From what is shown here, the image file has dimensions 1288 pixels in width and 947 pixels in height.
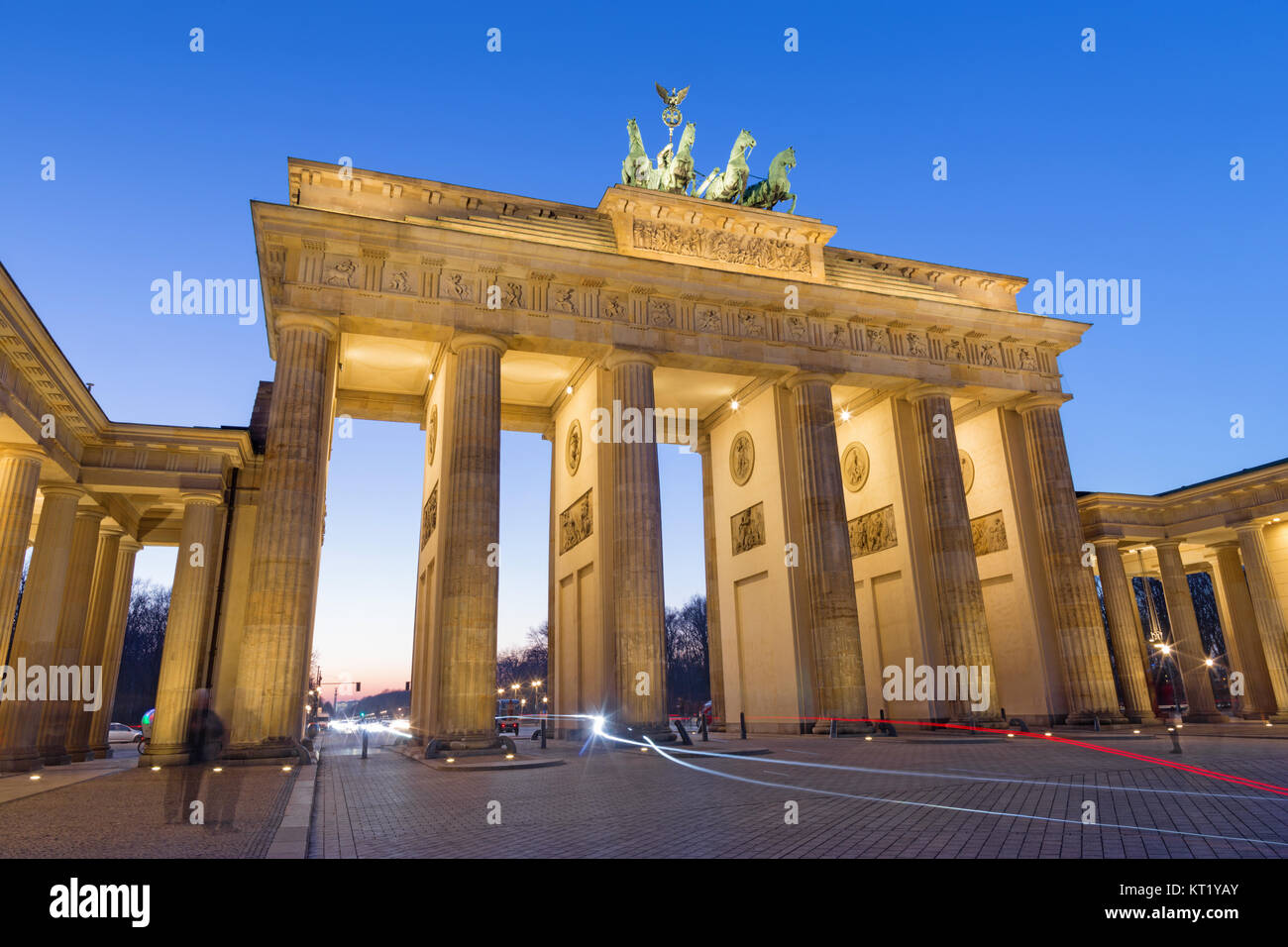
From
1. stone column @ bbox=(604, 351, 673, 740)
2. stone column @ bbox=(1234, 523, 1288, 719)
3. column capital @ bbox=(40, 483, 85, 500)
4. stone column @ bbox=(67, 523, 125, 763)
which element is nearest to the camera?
column capital @ bbox=(40, 483, 85, 500)

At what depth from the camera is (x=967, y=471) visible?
3067cm

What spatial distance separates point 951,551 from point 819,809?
18.7m

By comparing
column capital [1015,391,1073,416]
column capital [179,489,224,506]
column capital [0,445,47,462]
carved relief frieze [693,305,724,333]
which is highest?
carved relief frieze [693,305,724,333]

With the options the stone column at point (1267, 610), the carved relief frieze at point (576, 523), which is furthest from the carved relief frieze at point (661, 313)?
the stone column at point (1267, 610)

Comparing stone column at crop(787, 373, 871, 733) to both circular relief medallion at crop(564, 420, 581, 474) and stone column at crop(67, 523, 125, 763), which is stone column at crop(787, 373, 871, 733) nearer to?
circular relief medallion at crop(564, 420, 581, 474)

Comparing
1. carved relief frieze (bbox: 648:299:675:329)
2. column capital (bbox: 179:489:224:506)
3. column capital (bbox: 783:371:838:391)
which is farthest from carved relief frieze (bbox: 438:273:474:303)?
column capital (bbox: 783:371:838:391)

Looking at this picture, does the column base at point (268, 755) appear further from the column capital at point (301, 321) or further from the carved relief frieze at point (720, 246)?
the carved relief frieze at point (720, 246)

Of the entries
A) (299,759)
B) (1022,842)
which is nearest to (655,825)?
(1022,842)

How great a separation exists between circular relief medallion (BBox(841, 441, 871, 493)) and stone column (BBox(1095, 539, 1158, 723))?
1008cm

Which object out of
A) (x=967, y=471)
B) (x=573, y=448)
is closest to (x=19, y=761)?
(x=573, y=448)

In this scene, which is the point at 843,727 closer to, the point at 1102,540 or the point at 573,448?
the point at 573,448

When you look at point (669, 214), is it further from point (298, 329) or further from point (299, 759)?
point (299, 759)

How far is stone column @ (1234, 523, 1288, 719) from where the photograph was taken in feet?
94.6

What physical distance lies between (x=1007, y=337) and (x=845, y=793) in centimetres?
2355
